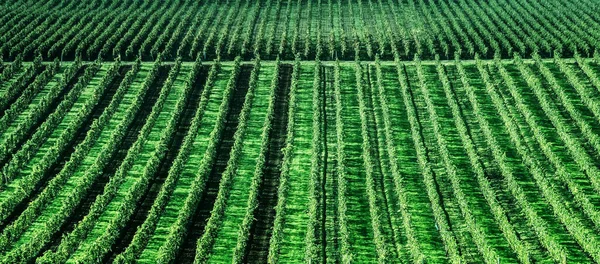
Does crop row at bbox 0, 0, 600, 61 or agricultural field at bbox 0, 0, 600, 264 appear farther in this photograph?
crop row at bbox 0, 0, 600, 61

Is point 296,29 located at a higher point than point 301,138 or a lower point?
lower

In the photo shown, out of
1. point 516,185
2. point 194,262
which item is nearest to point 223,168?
point 194,262

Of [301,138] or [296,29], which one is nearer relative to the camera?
[301,138]

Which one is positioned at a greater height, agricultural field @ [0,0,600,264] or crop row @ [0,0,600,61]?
agricultural field @ [0,0,600,264]

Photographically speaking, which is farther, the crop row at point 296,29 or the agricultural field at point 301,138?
the crop row at point 296,29

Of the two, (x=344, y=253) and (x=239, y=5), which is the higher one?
(x=344, y=253)

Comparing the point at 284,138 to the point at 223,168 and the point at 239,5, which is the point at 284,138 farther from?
the point at 239,5

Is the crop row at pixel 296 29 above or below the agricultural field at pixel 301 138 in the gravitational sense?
below


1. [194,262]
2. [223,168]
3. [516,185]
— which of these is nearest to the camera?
[194,262]
